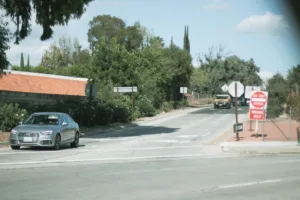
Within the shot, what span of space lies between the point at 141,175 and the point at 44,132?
25.1ft

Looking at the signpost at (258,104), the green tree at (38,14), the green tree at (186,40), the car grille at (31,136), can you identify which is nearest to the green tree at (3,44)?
the green tree at (38,14)

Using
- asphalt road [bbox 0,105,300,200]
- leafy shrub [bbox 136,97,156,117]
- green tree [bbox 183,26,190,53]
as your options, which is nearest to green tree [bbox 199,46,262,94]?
green tree [bbox 183,26,190,53]

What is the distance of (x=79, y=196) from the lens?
898 centimetres

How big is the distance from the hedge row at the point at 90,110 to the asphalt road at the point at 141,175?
676 centimetres

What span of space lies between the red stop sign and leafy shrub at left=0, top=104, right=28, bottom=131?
1268 centimetres

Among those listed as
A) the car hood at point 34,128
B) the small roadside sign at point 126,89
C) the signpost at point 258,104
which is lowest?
the car hood at point 34,128

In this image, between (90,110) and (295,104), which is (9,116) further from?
(295,104)

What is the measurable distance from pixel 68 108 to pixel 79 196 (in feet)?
75.7

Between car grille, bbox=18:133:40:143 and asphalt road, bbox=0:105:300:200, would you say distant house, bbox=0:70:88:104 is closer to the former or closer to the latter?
car grille, bbox=18:133:40:143

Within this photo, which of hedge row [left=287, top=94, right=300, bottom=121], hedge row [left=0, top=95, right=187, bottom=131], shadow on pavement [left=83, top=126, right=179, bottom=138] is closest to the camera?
hedge row [left=0, top=95, right=187, bottom=131]

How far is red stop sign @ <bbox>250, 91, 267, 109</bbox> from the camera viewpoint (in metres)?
25.6

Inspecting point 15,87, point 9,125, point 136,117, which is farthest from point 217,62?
point 9,125

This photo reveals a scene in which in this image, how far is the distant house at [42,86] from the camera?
37406mm

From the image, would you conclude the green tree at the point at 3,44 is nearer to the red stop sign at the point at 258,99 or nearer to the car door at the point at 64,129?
the car door at the point at 64,129
